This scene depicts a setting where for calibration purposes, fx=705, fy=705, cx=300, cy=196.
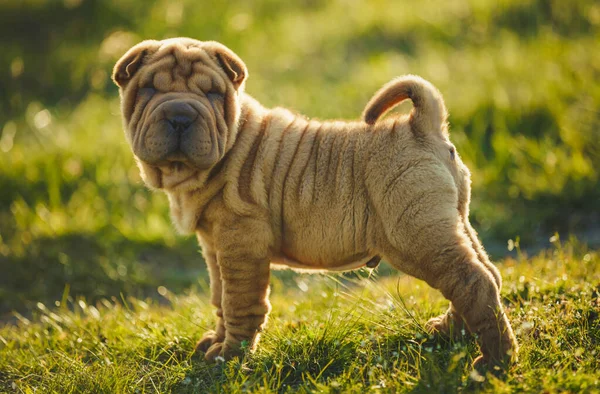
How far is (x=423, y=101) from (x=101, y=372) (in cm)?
242

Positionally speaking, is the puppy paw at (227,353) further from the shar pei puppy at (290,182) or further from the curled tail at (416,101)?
the curled tail at (416,101)

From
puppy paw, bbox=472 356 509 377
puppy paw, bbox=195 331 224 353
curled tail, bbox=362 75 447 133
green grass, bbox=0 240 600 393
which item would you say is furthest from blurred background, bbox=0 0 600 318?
puppy paw, bbox=472 356 509 377

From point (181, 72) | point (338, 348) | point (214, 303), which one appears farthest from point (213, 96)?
point (338, 348)

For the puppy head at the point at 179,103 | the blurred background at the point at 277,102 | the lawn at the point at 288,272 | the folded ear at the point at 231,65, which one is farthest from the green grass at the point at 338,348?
the folded ear at the point at 231,65

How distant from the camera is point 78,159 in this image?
8.56m

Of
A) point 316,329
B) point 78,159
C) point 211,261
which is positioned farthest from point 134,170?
point 316,329

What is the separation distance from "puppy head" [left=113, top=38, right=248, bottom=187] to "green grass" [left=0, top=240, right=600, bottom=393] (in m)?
1.14

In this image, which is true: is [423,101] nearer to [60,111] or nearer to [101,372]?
[101,372]

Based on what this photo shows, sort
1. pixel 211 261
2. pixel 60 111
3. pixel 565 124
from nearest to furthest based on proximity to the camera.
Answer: pixel 211 261
pixel 565 124
pixel 60 111

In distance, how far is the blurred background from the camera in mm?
6984

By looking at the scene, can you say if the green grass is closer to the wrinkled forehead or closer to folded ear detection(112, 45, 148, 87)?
the wrinkled forehead

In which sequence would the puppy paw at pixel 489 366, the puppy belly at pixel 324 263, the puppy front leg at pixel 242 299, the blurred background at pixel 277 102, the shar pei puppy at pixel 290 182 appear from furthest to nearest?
the blurred background at pixel 277 102 → the puppy belly at pixel 324 263 → the puppy front leg at pixel 242 299 → the shar pei puppy at pixel 290 182 → the puppy paw at pixel 489 366

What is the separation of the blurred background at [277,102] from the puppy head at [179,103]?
197 cm

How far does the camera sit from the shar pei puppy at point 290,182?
3.85 metres
